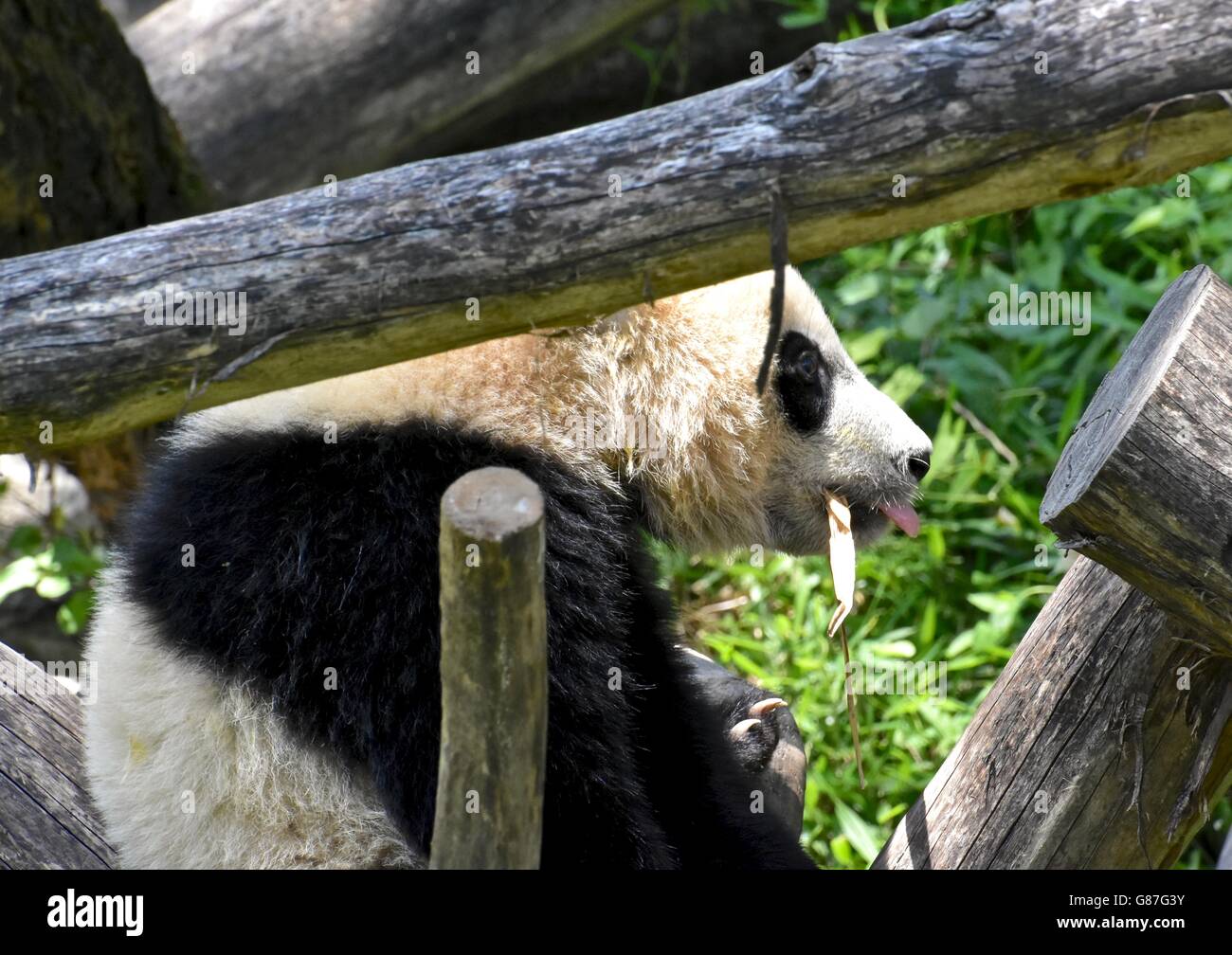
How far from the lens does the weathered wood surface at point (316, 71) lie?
15.5ft

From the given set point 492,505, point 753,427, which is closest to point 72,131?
point 753,427

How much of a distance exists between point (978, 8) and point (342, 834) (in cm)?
156

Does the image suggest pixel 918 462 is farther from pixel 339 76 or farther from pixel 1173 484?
pixel 339 76

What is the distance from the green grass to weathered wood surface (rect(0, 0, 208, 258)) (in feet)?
6.97

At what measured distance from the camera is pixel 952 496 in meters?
4.57

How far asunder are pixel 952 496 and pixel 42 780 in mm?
3149

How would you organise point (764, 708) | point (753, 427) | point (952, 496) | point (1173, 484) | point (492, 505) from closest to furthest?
point (492, 505)
point (1173, 484)
point (753, 427)
point (764, 708)
point (952, 496)

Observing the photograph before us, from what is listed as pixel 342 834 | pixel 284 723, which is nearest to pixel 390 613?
pixel 284 723

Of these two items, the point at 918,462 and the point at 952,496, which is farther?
the point at 952,496

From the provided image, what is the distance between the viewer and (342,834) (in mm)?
2129

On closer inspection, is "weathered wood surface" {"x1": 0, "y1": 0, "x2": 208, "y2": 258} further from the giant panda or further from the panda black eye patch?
the panda black eye patch

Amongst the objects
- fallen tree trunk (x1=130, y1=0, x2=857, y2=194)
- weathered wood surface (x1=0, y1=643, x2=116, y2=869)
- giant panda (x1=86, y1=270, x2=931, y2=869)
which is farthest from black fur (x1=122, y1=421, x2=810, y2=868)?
fallen tree trunk (x1=130, y1=0, x2=857, y2=194)
